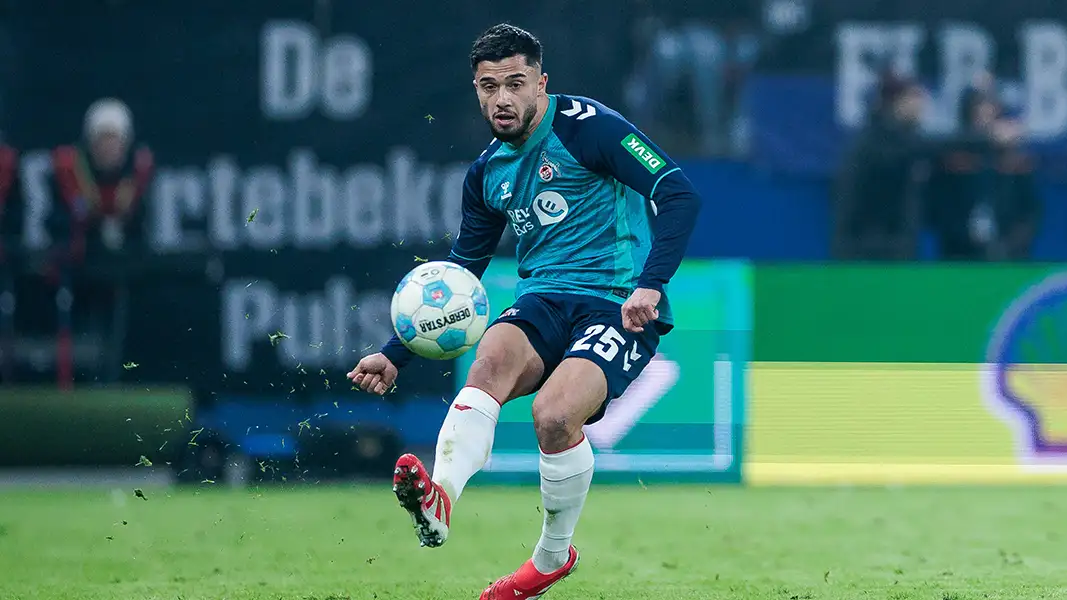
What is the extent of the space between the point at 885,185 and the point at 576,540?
4057 mm

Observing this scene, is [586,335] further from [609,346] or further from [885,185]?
[885,185]

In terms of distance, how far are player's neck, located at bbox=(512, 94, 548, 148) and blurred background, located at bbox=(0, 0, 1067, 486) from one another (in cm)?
456

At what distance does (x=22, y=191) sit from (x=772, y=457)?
Result: 489cm

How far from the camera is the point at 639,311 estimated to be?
16.4ft

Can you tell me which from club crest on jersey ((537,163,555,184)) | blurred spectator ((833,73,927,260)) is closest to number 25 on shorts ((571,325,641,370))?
club crest on jersey ((537,163,555,184))

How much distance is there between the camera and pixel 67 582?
6.38 m

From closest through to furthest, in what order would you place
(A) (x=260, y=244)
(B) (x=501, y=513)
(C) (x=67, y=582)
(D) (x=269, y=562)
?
1. (C) (x=67, y=582)
2. (D) (x=269, y=562)
3. (B) (x=501, y=513)
4. (A) (x=260, y=244)

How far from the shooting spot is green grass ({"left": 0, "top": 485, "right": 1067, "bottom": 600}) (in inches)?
239

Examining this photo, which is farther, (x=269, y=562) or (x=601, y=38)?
(x=601, y=38)

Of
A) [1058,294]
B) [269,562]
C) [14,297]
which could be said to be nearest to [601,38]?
[1058,294]

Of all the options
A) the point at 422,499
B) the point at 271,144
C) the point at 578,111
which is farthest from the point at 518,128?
the point at 271,144

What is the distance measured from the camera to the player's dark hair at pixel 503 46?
17.3ft

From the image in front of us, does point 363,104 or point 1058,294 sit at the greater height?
point 363,104

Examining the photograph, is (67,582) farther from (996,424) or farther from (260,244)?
(996,424)
